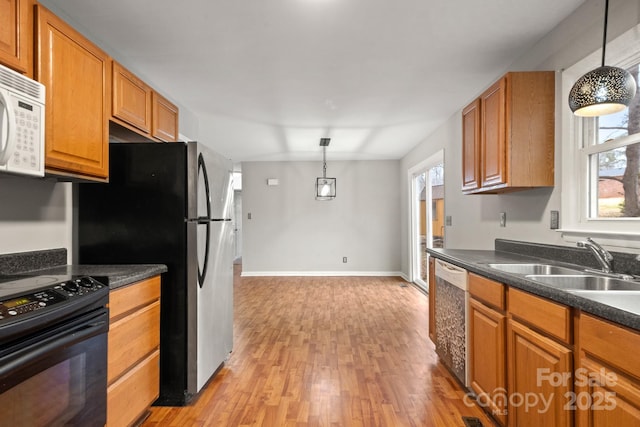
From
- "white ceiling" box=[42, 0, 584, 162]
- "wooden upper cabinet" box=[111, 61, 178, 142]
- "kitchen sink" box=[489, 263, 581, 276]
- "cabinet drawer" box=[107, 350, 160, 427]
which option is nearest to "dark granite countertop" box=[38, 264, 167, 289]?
"cabinet drawer" box=[107, 350, 160, 427]

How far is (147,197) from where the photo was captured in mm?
2172

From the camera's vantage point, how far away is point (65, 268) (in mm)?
1962

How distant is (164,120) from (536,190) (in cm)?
290

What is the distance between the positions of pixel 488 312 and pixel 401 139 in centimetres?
374

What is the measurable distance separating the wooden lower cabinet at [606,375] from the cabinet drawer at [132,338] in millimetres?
1997

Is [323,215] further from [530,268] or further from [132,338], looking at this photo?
[132,338]

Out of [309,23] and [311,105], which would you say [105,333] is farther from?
[311,105]

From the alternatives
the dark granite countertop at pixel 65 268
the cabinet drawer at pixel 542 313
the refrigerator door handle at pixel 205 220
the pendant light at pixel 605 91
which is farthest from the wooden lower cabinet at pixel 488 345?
the dark granite countertop at pixel 65 268

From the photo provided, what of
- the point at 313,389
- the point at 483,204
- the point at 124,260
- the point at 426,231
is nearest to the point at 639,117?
the point at 483,204

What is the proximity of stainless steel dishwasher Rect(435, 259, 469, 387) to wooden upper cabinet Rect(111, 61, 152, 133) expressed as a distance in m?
2.40

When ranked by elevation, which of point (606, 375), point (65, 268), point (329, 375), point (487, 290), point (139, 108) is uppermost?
point (139, 108)

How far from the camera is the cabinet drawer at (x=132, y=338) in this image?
163cm

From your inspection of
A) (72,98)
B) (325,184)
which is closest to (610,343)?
(72,98)

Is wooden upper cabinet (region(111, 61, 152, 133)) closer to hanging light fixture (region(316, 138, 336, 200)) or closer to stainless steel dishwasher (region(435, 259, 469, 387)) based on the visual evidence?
stainless steel dishwasher (region(435, 259, 469, 387))
